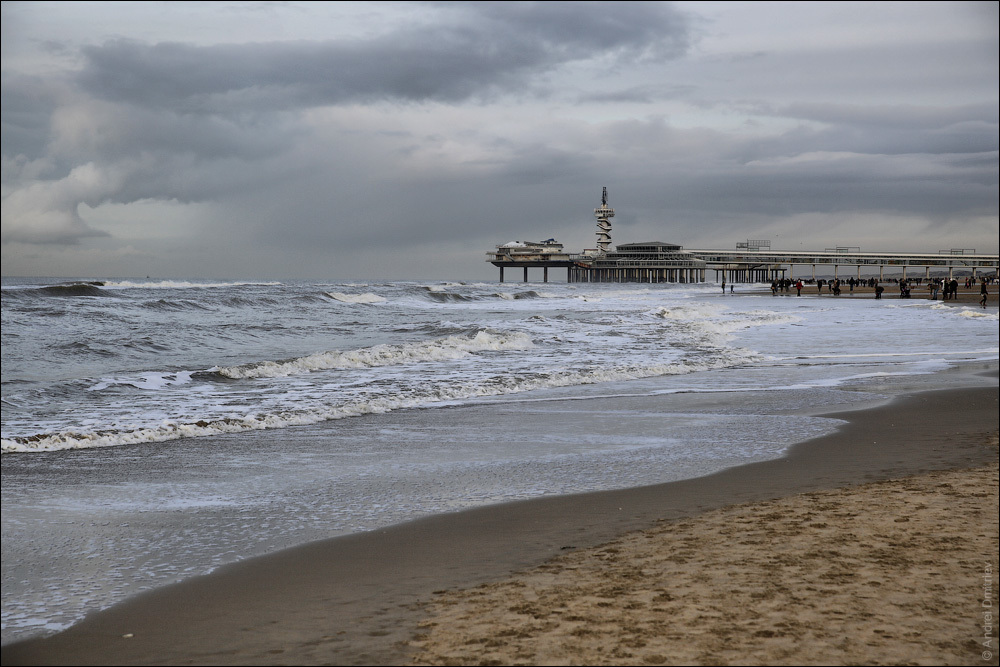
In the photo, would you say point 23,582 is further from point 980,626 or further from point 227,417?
point 227,417

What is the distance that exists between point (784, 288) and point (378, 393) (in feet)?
267

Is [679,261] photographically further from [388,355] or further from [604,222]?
[388,355]

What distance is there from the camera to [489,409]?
32.3ft

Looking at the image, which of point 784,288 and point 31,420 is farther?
point 784,288

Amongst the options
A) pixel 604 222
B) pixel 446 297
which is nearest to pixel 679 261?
pixel 604 222

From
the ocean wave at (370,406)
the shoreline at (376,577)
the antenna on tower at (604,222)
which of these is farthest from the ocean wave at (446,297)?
the antenna on tower at (604,222)

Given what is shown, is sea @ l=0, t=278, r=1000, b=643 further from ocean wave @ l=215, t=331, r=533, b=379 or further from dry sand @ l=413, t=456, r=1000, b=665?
dry sand @ l=413, t=456, r=1000, b=665

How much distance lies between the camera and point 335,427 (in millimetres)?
8531

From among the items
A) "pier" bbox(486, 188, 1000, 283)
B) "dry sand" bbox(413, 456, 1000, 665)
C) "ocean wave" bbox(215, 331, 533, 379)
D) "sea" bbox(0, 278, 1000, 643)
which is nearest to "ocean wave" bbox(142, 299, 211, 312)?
"sea" bbox(0, 278, 1000, 643)

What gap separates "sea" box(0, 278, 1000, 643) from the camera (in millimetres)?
4473

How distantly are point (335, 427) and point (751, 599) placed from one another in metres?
6.01

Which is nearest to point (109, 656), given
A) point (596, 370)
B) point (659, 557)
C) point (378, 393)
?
point (659, 557)

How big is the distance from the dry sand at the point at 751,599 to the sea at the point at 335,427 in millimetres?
1489

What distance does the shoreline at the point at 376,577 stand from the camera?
116 inches
